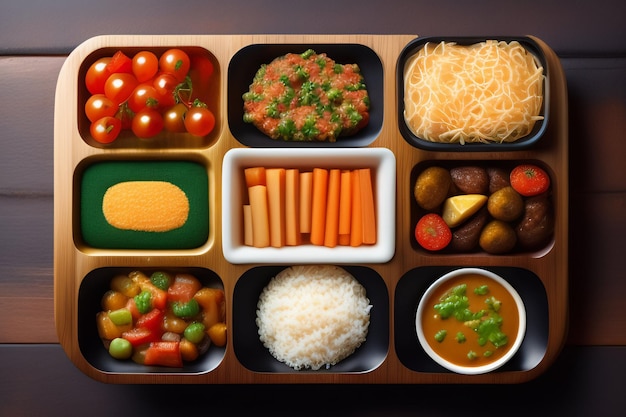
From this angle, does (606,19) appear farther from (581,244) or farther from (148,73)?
(148,73)

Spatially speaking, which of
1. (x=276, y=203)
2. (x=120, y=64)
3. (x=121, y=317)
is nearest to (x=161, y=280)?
(x=121, y=317)

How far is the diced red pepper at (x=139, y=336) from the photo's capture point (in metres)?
2.32

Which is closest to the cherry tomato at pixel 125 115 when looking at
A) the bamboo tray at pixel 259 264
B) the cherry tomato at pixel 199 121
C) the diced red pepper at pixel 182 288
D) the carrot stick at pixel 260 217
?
the bamboo tray at pixel 259 264

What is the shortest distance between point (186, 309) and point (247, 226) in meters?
0.44

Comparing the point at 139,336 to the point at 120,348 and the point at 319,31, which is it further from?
the point at 319,31

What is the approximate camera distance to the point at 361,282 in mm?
2445

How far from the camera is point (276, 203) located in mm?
2309

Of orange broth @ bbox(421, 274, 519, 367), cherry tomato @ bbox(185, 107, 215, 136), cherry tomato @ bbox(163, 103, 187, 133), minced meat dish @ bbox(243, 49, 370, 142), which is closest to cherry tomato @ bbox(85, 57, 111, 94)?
cherry tomato @ bbox(163, 103, 187, 133)

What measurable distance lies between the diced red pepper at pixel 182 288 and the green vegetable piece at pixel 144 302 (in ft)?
0.28

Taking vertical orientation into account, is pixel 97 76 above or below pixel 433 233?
above

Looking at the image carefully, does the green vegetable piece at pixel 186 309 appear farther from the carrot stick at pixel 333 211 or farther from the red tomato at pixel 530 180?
the red tomato at pixel 530 180

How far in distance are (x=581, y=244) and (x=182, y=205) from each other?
1.78 meters

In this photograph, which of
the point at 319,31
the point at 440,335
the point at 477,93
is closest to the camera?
the point at 477,93

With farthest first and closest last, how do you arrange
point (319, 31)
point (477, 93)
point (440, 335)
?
point (319, 31) < point (440, 335) < point (477, 93)
